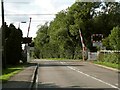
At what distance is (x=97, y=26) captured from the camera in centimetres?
9375

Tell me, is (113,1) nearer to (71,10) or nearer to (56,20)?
(71,10)

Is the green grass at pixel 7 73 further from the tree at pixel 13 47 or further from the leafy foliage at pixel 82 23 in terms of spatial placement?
the leafy foliage at pixel 82 23

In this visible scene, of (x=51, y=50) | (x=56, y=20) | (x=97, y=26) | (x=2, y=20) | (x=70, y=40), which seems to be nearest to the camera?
(x=2, y=20)

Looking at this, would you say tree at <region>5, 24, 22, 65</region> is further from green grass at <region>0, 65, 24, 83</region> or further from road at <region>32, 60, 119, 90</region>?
road at <region>32, 60, 119, 90</region>

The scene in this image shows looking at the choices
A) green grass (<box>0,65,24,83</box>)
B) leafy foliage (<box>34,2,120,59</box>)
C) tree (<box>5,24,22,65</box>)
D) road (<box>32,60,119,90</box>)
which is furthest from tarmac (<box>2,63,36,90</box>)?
leafy foliage (<box>34,2,120,59</box>)

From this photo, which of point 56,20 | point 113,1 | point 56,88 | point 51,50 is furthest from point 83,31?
point 56,88

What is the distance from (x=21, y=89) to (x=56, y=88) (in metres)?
2.00

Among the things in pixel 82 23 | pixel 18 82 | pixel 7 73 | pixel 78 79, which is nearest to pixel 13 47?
pixel 7 73

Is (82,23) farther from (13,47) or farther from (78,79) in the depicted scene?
(78,79)

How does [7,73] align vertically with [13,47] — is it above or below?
below

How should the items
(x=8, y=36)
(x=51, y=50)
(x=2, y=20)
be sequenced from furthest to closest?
(x=51, y=50)
(x=8, y=36)
(x=2, y=20)

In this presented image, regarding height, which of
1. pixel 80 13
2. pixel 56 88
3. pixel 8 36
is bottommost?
pixel 56 88

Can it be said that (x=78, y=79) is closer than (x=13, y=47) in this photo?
Yes

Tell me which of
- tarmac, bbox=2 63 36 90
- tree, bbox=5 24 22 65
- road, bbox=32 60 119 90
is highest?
tree, bbox=5 24 22 65
